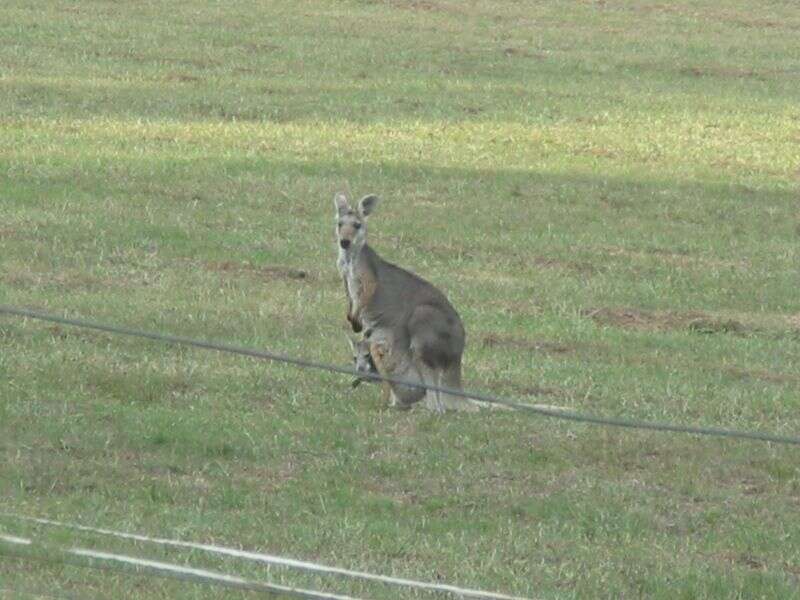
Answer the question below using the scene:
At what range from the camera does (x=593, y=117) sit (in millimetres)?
29172

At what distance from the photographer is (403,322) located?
44.8 feet

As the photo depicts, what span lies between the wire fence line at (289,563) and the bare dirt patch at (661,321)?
7810 mm

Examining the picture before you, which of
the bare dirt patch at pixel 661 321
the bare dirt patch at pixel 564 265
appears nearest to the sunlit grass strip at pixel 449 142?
the bare dirt patch at pixel 564 265

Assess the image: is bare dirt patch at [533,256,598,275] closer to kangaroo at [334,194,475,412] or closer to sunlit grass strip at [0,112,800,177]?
sunlit grass strip at [0,112,800,177]

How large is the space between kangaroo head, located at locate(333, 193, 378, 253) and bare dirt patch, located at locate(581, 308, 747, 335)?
3258 mm

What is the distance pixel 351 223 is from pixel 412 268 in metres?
4.89

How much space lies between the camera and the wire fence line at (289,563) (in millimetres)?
8594

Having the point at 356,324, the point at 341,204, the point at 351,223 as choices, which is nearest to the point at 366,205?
the point at 341,204

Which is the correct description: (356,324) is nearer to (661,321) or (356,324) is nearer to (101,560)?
(661,321)

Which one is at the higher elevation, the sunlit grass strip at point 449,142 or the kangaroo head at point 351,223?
the kangaroo head at point 351,223

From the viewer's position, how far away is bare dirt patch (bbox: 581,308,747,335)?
1708 centimetres

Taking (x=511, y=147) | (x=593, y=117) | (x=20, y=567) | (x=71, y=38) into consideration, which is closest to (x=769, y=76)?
(x=593, y=117)

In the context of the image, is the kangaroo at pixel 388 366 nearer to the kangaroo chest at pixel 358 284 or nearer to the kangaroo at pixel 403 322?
the kangaroo at pixel 403 322

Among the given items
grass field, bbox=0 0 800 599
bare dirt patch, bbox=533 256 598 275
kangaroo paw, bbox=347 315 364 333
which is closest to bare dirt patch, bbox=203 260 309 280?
grass field, bbox=0 0 800 599
